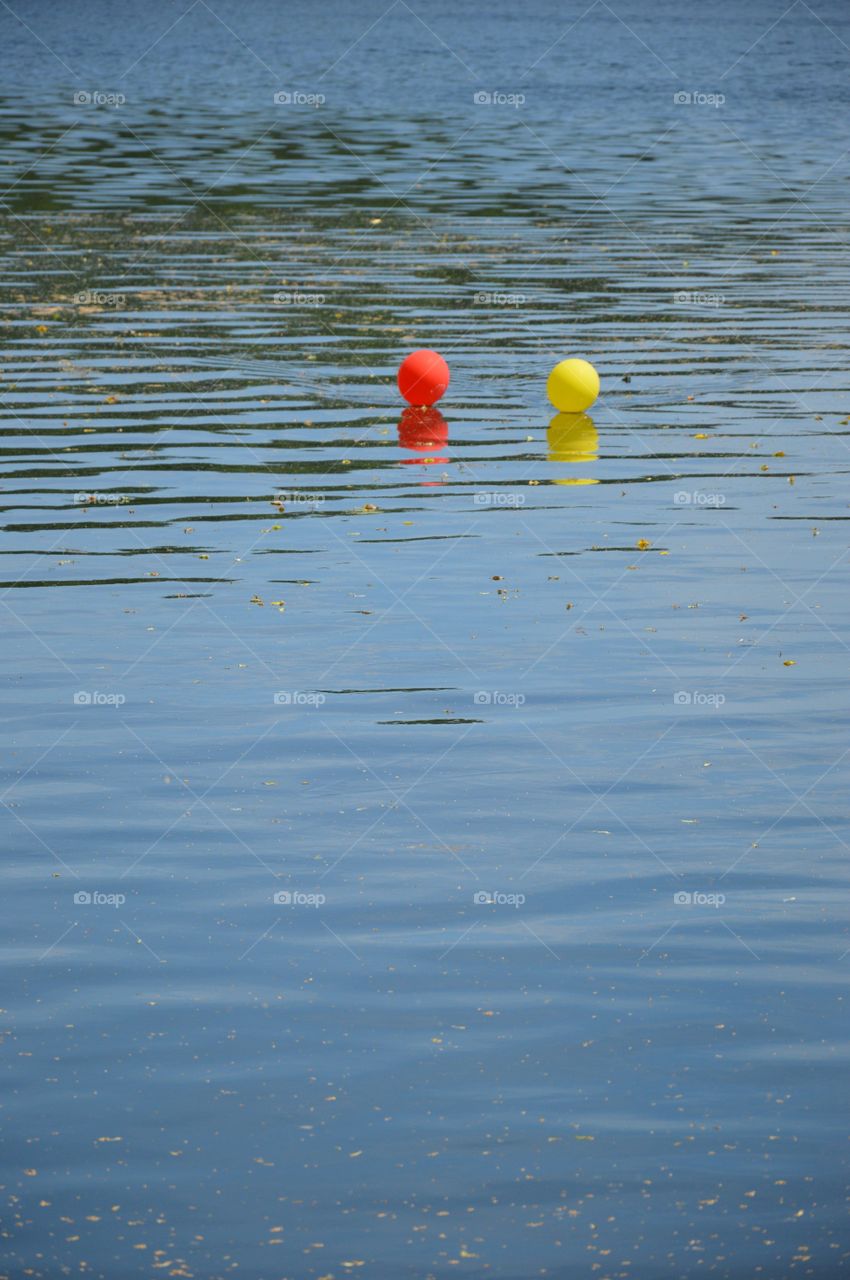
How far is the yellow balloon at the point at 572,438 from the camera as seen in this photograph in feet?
55.1

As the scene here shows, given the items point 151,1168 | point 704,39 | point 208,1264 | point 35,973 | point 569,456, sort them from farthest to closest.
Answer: point 704,39, point 569,456, point 35,973, point 151,1168, point 208,1264

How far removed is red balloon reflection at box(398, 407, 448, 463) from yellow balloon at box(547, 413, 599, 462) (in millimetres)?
853

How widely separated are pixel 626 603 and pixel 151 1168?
679 cm

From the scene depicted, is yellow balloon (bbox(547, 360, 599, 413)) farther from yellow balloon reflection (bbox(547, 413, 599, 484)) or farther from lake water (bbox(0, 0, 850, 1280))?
lake water (bbox(0, 0, 850, 1280))

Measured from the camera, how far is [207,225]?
31500mm

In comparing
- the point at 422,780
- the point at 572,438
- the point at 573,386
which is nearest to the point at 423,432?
the point at 572,438

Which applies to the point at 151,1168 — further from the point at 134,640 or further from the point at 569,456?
the point at 569,456

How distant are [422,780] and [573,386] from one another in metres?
9.12

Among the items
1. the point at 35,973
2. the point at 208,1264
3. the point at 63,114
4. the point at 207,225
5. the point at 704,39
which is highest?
the point at 704,39

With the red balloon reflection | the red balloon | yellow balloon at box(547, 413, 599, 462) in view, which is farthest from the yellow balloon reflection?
the red balloon

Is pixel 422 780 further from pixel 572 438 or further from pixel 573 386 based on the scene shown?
pixel 573 386

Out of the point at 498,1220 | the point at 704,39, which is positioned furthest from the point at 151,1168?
the point at 704,39

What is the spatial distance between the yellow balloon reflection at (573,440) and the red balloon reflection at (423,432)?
856mm

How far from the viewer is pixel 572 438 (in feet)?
57.4
